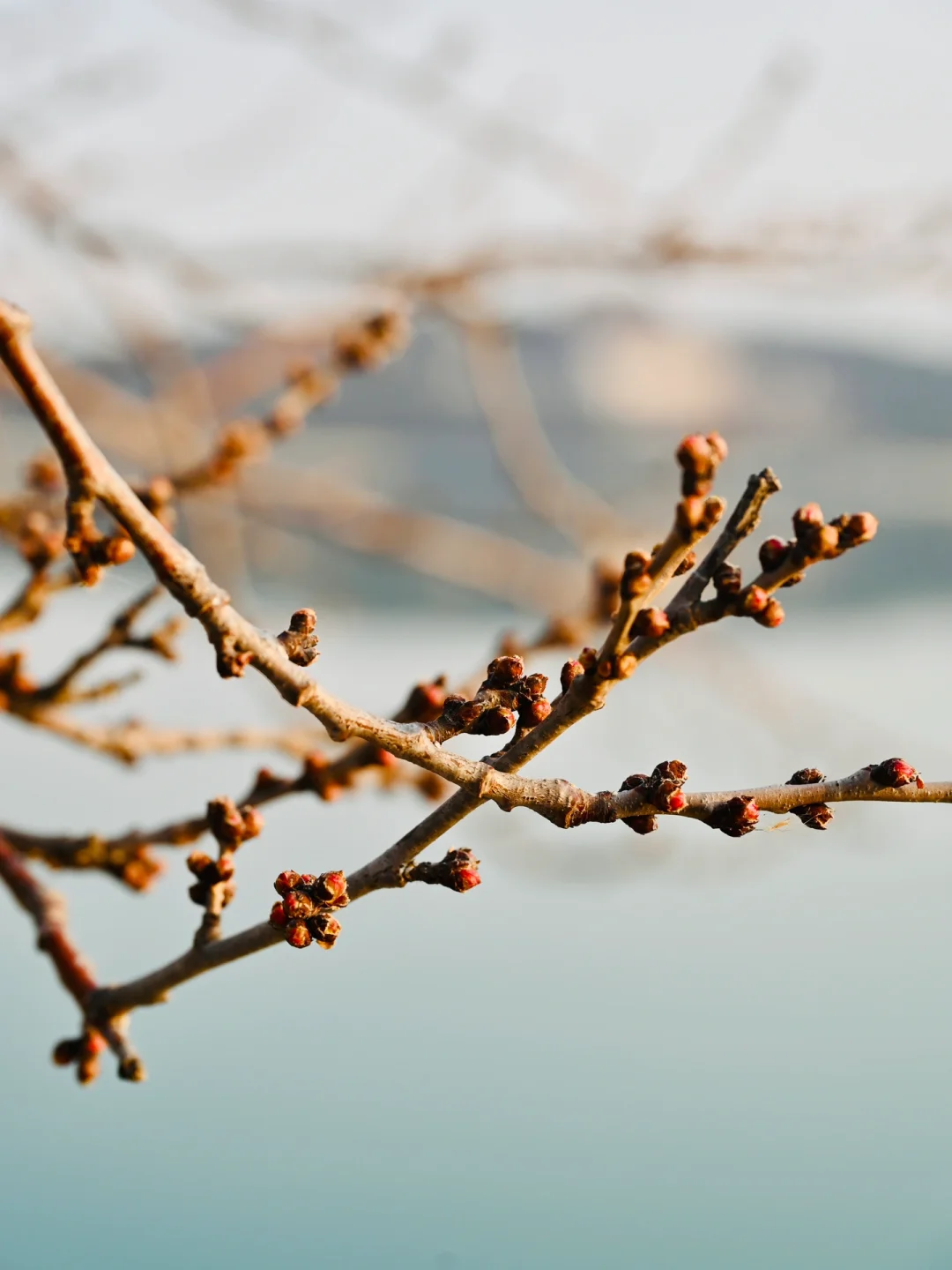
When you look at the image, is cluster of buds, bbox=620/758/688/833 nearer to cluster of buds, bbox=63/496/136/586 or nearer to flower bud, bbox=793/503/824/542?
flower bud, bbox=793/503/824/542

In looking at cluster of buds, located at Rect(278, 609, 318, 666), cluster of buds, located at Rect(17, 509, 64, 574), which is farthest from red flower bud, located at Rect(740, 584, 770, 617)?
cluster of buds, located at Rect(17, 509, 64, 574)

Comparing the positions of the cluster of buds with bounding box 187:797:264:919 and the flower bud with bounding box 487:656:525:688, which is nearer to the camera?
the flower bud with bounding box 487:656:525:688

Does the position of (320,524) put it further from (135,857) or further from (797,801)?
(797,801)

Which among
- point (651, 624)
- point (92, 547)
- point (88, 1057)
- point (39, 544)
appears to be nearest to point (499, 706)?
point (651, 624)

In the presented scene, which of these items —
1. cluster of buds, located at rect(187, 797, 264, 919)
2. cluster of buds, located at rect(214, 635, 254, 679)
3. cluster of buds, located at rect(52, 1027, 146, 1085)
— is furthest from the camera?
cluster of buds, located at rect(52, 1027, 146, 1085)

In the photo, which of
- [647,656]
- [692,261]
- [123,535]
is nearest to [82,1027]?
[123,535]

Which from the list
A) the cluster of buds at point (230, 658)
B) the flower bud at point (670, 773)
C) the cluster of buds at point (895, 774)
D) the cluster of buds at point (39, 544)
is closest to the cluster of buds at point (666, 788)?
the flower bud at point (670, 773)

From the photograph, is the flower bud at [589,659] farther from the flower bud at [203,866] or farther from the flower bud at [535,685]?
the flower bud at [203,866]
